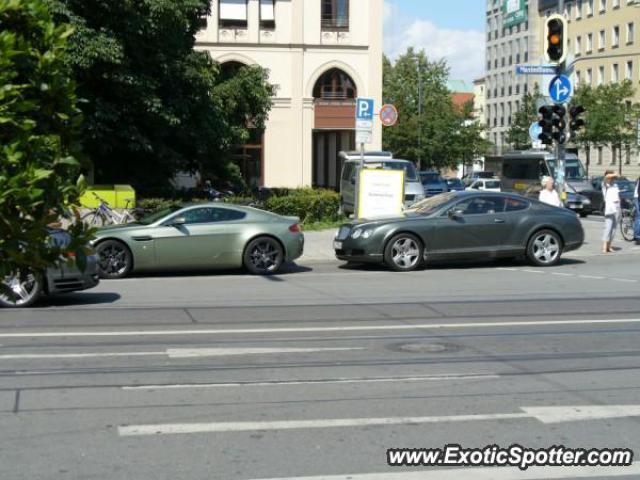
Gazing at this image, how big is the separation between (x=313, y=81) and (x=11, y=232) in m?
48.2

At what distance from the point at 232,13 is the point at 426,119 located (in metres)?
22.8

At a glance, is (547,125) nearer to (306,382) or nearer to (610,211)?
(610,211)

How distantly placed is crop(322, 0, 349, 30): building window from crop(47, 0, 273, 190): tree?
20518mm

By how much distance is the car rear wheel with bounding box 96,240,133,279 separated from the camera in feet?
54.9

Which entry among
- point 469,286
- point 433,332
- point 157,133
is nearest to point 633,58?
point 157,133

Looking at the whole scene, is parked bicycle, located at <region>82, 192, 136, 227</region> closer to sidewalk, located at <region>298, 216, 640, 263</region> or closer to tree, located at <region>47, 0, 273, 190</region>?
tree, located at <region>47, 0, 273, 190</region>

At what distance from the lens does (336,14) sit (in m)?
51.2

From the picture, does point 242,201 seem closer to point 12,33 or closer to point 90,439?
point 90,439

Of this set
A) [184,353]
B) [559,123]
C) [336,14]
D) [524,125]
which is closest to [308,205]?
[559,123]

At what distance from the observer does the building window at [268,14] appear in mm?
50719

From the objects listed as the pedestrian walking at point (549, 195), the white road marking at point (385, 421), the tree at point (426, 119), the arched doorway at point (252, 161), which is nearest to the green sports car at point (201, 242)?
the pedestrian walking at point (549, 195)

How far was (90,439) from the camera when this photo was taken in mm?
6277

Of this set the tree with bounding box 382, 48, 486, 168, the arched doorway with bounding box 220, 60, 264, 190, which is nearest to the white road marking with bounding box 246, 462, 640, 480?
the arched doorway with bounding box 220, 60, 264, 190

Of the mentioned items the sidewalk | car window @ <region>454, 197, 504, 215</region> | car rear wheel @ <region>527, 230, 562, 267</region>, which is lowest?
the sidewalk
